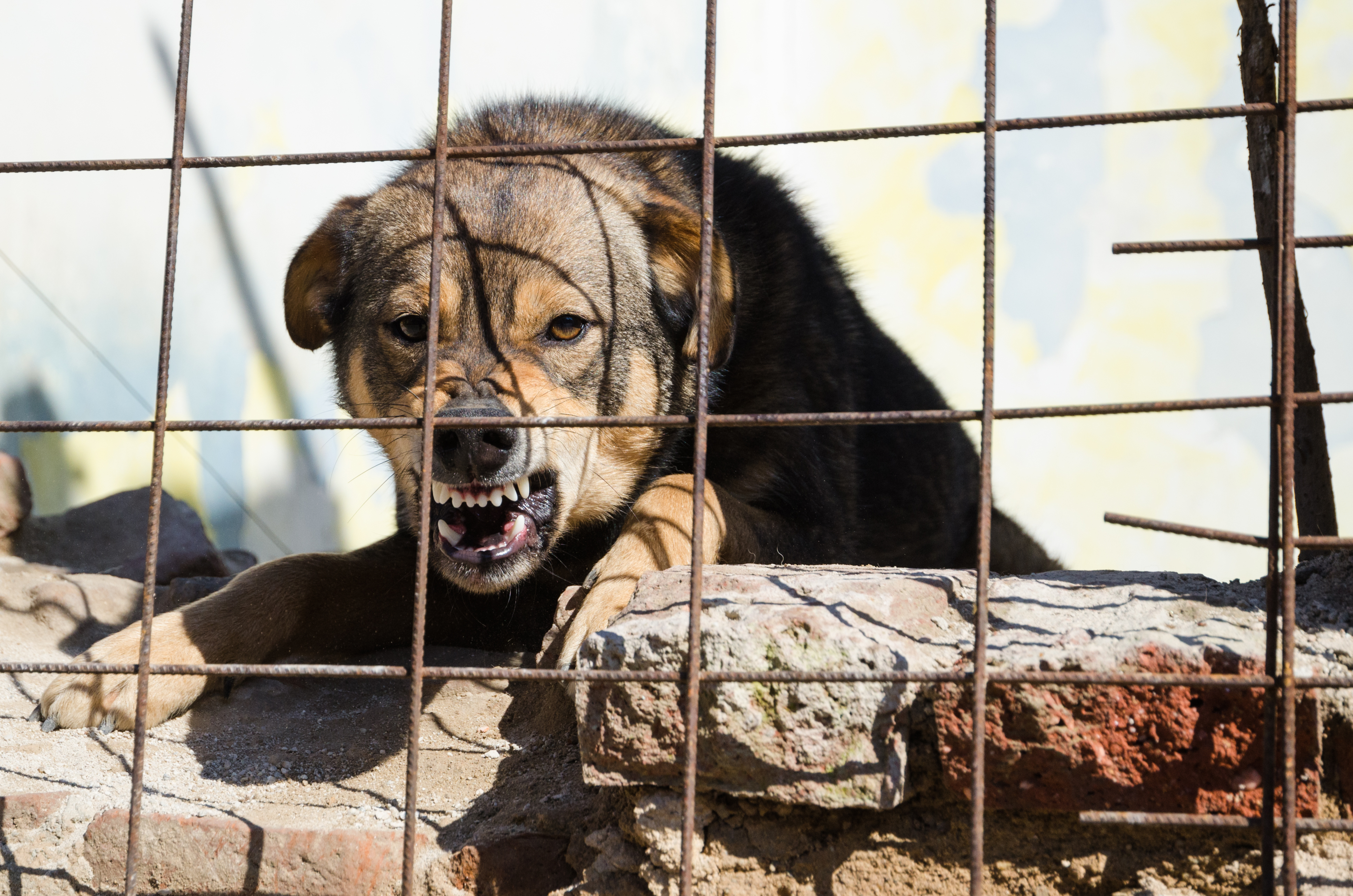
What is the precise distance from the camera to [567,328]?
3330 mm

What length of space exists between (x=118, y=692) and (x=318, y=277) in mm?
1536

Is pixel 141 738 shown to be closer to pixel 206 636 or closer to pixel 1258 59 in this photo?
pixel 206 636

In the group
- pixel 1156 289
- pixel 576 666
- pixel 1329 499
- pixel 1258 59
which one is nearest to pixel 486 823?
pixel 576 666

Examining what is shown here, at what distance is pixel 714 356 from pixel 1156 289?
329cm

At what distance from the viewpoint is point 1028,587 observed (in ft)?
7.50

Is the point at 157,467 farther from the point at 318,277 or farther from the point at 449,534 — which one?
the point at 318,277

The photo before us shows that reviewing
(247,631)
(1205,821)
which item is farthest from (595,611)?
(1205,821)

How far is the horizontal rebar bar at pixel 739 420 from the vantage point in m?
1.85

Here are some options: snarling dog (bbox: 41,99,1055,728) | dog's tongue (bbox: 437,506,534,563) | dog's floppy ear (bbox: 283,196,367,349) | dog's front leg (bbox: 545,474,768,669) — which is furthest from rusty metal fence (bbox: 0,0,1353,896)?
dog's floppy ear (bbox: 283,196,367,349)

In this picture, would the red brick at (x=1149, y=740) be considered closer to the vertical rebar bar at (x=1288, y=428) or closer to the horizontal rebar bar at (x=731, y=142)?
the vertical rebar bar at (x=1288, y=428)

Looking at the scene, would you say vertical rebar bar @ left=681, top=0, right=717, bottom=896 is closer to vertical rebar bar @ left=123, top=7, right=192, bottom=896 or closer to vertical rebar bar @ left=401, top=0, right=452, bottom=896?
vertical rebar bar @ left=401, top=0, right=452, bottom=896

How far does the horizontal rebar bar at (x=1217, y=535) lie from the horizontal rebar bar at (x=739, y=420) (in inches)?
6.9

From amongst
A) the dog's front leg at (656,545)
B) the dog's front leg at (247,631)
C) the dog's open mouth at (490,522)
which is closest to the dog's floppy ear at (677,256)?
the dog's front leg at (656,545)

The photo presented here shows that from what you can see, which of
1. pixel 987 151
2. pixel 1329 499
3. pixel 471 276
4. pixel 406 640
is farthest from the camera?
pixel 406 640
